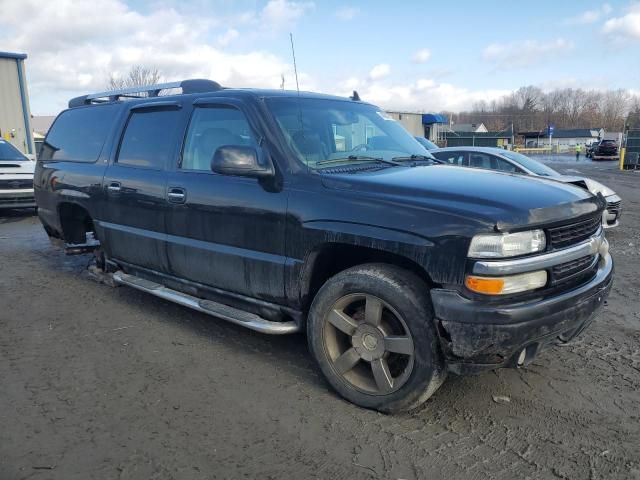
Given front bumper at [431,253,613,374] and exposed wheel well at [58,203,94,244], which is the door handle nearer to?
exposed wheel well at [58,203,94,244]

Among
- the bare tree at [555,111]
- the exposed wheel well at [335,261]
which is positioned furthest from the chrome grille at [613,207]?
the bare tree at [555,111]

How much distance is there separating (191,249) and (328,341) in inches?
55.6

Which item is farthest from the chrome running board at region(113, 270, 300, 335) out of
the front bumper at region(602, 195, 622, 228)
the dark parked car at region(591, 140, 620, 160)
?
the dark parked car at region(591, 140, 620, 160)

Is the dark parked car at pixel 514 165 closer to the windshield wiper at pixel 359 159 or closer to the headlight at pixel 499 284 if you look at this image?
the windshield wiper at pixel 359 159

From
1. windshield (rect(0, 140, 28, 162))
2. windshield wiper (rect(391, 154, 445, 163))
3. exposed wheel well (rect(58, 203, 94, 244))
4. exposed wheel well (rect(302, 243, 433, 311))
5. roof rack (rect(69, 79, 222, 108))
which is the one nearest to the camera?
exposed wheel well (rect(302, 243, 433, 311))

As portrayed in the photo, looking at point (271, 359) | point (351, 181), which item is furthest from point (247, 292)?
point (351, 181)

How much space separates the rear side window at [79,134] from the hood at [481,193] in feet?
9.42

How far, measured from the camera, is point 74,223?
573cm

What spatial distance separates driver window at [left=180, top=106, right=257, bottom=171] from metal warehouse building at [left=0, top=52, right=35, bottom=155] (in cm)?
2126

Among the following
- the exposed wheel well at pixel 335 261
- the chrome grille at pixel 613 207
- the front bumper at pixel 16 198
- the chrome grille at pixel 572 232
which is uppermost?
the chrome grille at pixel 572 232

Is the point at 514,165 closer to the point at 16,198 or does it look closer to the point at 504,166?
the point at 504,166

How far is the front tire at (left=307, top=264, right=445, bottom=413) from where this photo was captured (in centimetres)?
279

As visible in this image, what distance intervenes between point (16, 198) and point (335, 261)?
9656 mm

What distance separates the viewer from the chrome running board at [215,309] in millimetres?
3447
